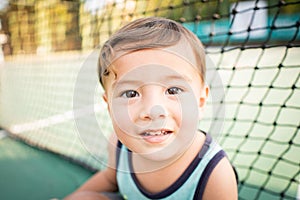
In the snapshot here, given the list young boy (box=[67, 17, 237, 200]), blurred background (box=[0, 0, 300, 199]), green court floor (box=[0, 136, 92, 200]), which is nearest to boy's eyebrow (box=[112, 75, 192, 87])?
young boy (box=[67, 17, 237, 200])

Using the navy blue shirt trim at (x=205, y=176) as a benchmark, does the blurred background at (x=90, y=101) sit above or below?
below

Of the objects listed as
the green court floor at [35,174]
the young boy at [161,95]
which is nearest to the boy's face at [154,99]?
the young boy at [161,95]

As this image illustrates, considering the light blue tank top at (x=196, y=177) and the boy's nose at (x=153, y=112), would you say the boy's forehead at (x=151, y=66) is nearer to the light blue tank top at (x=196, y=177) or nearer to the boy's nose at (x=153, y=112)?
the boy's nose at (x=153, y=112)

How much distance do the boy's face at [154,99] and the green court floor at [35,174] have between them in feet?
2.08

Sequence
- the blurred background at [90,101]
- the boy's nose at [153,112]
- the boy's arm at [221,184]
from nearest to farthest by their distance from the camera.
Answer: the boy's nose at [153,112]
the boy's arm at [221,184]
the blurred background at [90,101]

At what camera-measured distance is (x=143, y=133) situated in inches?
19.6

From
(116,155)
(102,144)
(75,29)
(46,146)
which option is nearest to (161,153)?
(116,155)

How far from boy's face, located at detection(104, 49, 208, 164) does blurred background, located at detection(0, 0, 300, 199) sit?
0.41ft

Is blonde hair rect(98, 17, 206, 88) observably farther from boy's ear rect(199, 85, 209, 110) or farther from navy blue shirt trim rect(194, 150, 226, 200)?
navy blue shirt trim rect(194, 150, 226, 200)

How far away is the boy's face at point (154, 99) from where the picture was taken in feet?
1.55

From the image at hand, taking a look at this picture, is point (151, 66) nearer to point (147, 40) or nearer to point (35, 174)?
point (147, 40)

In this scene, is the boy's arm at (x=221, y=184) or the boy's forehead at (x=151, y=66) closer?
the boy's forehead at (x=151, y=66)

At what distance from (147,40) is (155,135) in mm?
140

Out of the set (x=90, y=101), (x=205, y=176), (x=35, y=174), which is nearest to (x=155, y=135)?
(x=205, y=176)
